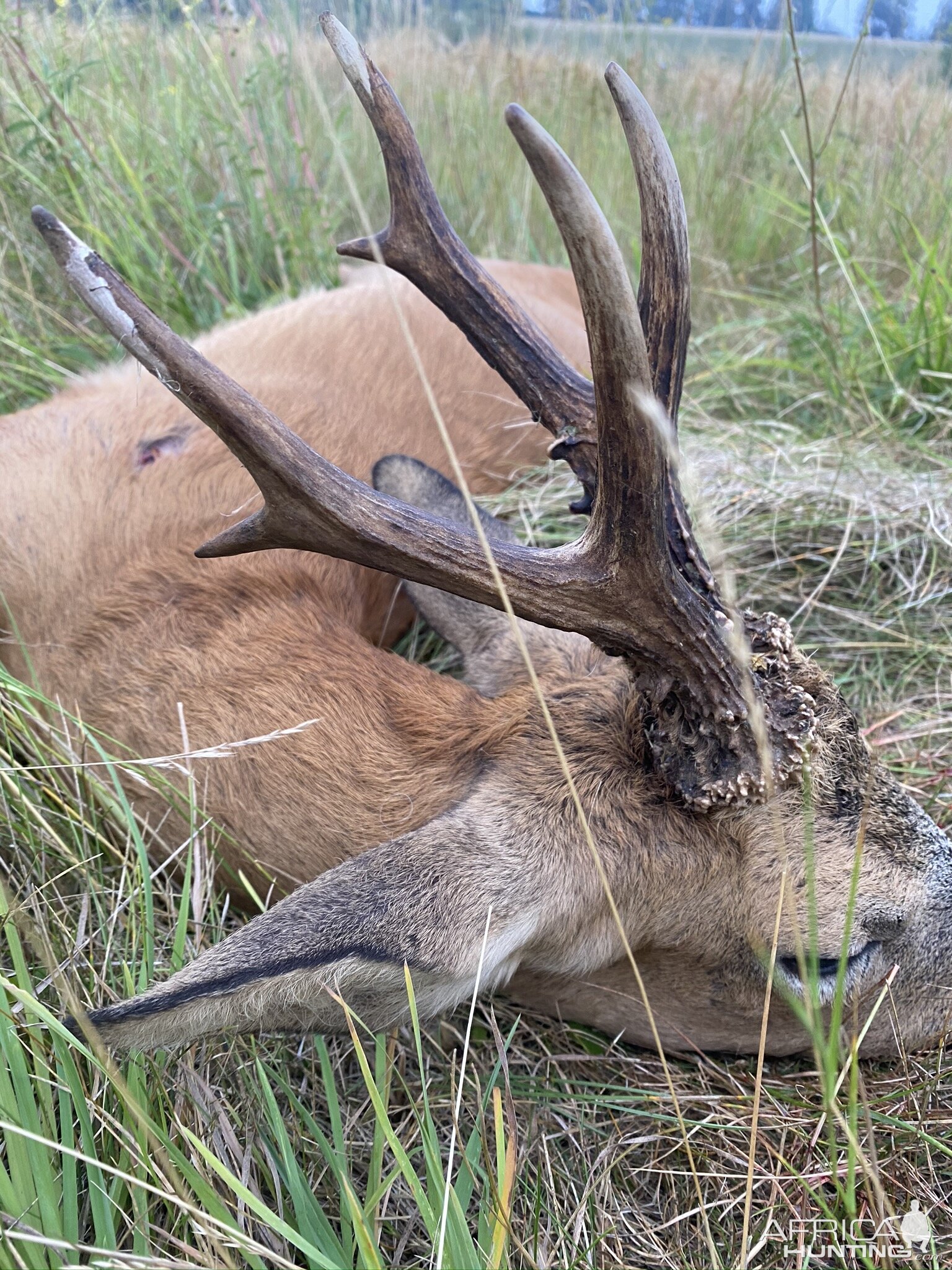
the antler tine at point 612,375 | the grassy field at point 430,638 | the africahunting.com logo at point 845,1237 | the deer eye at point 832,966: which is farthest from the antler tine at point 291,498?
the africahunting.com logo at point 845,1237

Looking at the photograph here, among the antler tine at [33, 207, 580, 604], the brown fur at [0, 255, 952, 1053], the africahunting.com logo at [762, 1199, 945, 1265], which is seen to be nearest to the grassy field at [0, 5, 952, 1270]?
the africahunting.com logo at [762, 1199, 945, 1265]

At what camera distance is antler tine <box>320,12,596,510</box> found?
6.98ft

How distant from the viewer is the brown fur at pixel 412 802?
173 cm

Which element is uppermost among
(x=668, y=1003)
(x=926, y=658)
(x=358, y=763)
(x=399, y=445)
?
(x=399, y=445)

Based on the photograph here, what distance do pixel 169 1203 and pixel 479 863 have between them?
0.77 metres

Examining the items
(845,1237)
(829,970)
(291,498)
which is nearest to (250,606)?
(291,498)

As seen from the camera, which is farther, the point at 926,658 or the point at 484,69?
the point at 484,69

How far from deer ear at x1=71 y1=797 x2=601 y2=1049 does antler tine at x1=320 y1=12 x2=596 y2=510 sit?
83cm

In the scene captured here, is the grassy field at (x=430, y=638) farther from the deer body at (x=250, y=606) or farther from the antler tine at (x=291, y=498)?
the antler tine at (x=291, y=498)

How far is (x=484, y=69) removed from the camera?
7145mm

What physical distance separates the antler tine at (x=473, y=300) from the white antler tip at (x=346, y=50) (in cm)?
10

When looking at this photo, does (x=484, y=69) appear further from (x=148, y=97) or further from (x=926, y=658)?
(x=926, y=658)

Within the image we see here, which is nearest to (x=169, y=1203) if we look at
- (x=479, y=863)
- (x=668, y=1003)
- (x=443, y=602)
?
(x=479, y=863)

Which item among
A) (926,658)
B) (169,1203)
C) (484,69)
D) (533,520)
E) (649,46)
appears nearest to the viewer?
(169,1203)
